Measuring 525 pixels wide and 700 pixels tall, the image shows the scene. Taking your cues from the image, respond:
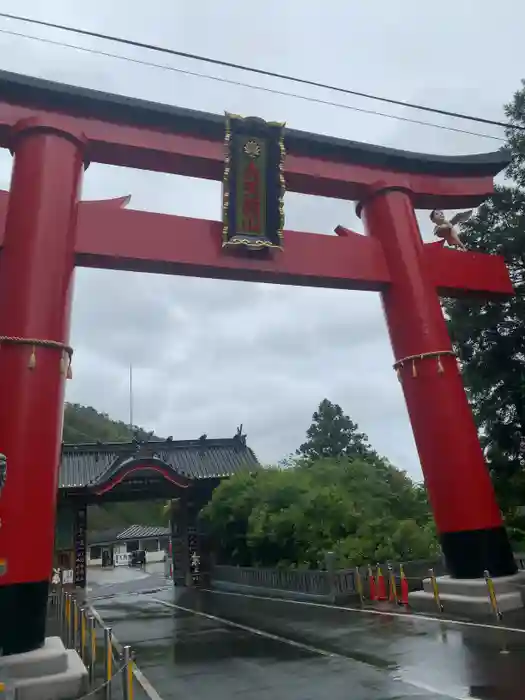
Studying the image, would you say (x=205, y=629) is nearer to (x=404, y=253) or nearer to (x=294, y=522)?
(x=294, y=522)

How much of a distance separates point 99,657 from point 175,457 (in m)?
19.0

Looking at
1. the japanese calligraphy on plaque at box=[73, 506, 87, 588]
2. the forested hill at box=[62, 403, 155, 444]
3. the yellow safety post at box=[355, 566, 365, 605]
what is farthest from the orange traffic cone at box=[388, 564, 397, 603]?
the forested hill at box=[62, 403, 155, 444]

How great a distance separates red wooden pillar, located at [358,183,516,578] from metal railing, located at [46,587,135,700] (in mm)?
6155

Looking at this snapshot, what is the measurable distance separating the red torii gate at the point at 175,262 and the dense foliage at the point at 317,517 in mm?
5539

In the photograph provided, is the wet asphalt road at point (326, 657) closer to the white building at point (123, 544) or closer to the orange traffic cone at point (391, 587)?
the orange traffic cone at point (391, 587)

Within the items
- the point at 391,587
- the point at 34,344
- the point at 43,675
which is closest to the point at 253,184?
the point at 34,344

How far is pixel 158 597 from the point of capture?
68.8ft

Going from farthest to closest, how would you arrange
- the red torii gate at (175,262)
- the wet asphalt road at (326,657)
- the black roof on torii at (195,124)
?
the black roof on torii at (195,124)
the red torii gate at (175,262)
the wet asphalt road at (326,657)

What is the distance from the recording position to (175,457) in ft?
93.9

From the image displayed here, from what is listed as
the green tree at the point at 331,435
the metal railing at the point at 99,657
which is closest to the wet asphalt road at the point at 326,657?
the metal railing at the point at 99,657

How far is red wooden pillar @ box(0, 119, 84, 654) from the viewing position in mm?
7523

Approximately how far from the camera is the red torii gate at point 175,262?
8.01 m

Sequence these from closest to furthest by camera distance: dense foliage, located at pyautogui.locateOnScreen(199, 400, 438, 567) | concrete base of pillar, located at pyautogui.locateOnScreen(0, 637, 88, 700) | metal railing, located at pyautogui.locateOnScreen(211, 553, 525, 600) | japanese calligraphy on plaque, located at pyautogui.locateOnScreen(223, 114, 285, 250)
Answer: concrete base of pillar, located at pyautogui.locateOnScreen(0, 637, 88, 700) → japanese calligraphy on plaque, located at pyautogui.locateOnScreen(223, 114, 285, 250) → metal railing, located at pyautogui.locateOnScreen(211, 553, 525, 600) → dense foliage, located at pyautogui.locateOnScreen(199, 400, 438, 567)

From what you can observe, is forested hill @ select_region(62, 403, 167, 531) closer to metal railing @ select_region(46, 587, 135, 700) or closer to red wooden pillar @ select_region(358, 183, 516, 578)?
metal railing @ select_region(46, 587, 135, 700)
